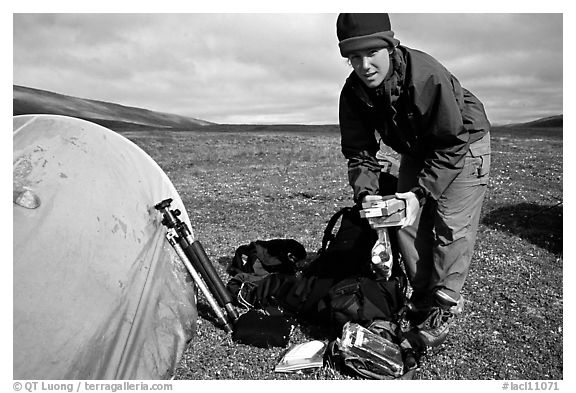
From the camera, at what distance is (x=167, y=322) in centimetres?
524

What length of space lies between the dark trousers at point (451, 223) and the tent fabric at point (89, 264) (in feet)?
8.34

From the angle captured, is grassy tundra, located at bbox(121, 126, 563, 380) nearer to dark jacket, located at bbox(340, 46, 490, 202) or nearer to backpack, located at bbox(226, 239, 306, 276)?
backpack, located at bbox(226, 239, 306, 276)

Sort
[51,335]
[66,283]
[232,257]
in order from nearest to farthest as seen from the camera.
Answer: [51,335], [66,283], [232,257]

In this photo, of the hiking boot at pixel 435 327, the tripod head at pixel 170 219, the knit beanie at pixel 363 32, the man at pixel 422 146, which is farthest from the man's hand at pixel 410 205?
the tripod head at pixel 170 219

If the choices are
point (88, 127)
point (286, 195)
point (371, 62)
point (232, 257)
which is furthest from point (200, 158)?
point (371, 62)

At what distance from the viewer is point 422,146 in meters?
4.95

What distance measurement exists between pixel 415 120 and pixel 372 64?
0.63 metres

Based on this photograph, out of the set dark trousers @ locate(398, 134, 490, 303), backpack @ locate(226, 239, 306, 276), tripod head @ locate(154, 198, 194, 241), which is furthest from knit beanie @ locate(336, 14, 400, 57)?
backpack @ locate(226, 239, 306, 276)

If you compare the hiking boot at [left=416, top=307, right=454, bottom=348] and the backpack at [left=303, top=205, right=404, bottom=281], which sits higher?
the backpack at [left=303, top=205, right=404, bottom=281]

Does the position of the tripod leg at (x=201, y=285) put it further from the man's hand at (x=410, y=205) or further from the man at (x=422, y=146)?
the man's hand at (x=410, y=205)

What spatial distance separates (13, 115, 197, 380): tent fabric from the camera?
12.1 feet

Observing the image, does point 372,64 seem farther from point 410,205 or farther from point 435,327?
point 435,327

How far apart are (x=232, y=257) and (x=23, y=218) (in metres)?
4.55
